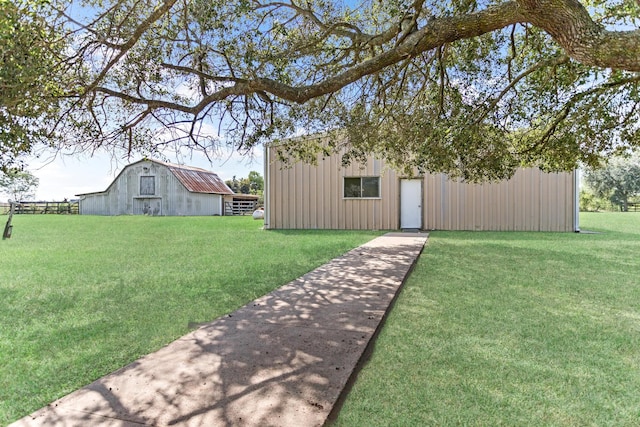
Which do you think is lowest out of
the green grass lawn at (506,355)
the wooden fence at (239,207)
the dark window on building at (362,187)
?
the green grass lawn at (506,355)

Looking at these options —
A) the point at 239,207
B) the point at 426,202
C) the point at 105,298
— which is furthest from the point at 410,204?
the point at 239,207

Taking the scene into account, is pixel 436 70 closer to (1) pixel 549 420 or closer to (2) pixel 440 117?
(2) pixel 440 117

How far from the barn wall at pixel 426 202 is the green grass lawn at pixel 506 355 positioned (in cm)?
820

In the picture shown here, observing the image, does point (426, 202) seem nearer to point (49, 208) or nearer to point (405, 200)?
point (405, 200)

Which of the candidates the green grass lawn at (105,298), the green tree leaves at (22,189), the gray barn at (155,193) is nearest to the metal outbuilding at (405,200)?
the green grass lawn at (105,298)

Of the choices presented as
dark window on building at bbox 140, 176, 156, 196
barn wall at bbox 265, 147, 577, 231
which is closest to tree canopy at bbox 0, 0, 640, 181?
barn wall at bbox 265, 147, 577, 231

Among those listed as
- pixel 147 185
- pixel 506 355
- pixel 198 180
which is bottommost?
pixel 506 355

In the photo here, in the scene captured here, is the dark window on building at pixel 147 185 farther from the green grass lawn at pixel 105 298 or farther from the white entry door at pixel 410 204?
the white entry door at pixel 410 204

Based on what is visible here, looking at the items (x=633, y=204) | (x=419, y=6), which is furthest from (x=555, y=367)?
(x=633, y=204)

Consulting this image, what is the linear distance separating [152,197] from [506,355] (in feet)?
101

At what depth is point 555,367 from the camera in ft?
8.86

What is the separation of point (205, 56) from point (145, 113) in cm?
129

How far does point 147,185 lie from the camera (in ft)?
98.5

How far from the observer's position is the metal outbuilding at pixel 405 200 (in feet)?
44.4
